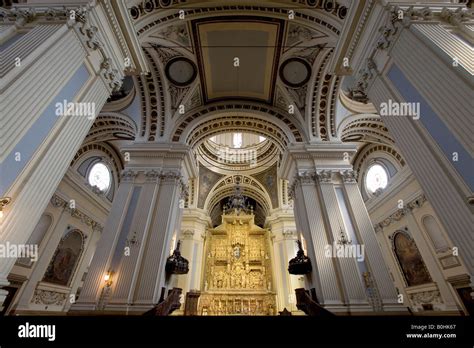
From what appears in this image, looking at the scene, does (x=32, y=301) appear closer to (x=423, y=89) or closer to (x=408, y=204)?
(x=423, y=89)

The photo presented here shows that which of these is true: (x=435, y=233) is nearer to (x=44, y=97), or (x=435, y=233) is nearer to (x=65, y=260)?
(x=44, y=97)

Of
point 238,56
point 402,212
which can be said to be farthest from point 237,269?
point 238,56

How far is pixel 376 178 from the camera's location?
15.1 meters

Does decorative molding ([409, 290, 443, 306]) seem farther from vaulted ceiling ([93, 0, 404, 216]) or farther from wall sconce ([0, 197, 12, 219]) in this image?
→ wall sconce ([0, 197, 12, 219])

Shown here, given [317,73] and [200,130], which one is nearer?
[317,73]

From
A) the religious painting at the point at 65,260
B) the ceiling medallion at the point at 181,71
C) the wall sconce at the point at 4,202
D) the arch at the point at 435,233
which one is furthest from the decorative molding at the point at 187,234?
the wall sconce at the point at 4,202

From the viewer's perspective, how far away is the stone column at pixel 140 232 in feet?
25.2

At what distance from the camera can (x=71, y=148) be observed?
4395 millimetres

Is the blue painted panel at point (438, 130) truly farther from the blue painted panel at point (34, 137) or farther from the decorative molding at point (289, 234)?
the decorative molding at point (289, 234)

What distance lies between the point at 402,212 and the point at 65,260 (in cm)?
1732

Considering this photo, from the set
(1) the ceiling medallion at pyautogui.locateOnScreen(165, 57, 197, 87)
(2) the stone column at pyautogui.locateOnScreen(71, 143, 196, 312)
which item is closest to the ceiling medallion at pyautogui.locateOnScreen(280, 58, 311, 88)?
(1) the ceiling medallion at pyautogui.locateOnScreen(165, 57, 197, 87)

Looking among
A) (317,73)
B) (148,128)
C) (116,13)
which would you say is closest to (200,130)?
(148,128)

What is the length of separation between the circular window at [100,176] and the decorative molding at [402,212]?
1658 cm
